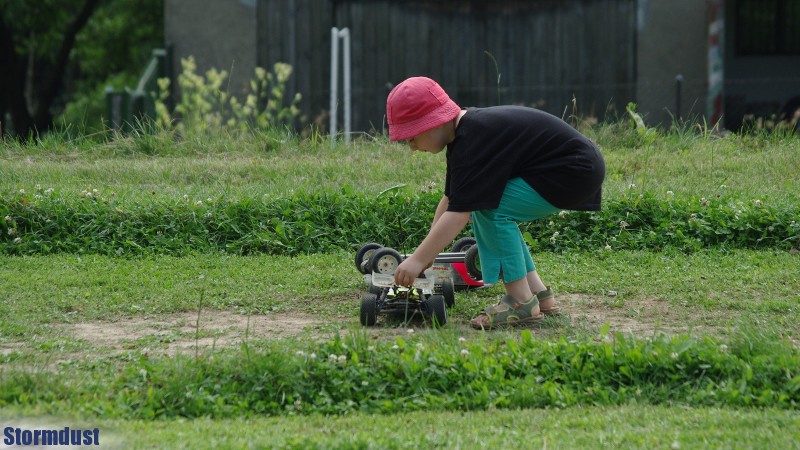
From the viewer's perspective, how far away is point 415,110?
4.81m

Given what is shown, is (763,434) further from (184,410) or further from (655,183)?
(655,183)

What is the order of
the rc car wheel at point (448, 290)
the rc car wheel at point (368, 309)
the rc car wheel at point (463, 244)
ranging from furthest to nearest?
the rc car wheel at point (463, 244) → the rc car wheel at point (448, 290) → the rc car wheel at point (368, 309)

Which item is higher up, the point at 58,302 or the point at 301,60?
the point at 301,60

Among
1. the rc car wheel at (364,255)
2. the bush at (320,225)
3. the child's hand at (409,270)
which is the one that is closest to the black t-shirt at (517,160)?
the child's hand at (409,270)

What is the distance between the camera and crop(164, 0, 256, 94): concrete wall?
51.7 feet

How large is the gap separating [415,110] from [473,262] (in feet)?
3.86

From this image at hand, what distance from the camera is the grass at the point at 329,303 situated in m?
3.75

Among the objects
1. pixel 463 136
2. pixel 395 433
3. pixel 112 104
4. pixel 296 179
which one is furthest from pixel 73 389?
pixel 112 104

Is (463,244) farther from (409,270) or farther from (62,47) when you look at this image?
(62,47)

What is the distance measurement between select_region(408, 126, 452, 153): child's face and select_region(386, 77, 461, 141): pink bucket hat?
0.17 feet

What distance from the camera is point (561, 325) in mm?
5113

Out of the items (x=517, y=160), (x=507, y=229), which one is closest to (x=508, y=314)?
(x=507, y=229)

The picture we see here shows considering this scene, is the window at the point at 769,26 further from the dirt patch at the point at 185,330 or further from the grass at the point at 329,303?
the dirt patch at the point at 185,330

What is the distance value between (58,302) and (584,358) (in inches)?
115
